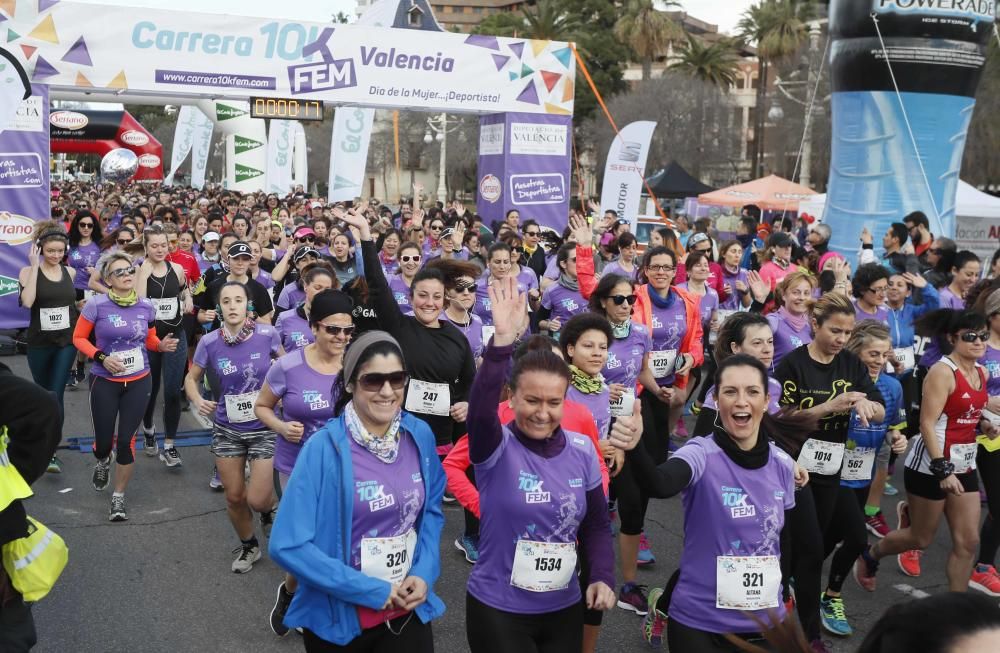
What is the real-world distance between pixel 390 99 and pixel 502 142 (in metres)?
2.07

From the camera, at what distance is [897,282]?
23.8ft

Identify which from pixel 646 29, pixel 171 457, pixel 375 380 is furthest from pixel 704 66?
pixel 375 380

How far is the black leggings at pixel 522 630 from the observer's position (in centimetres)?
330

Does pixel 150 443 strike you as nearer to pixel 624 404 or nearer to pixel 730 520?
pixel 624 404

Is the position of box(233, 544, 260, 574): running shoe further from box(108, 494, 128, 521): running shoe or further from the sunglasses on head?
the sunglasses on head

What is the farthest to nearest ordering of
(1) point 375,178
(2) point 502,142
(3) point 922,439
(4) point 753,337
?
(1) point 375,178, (2) point 502,142, (3) point 922,439, (4) point 753,337

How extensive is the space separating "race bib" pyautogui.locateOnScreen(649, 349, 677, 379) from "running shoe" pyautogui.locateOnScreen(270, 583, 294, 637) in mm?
3221

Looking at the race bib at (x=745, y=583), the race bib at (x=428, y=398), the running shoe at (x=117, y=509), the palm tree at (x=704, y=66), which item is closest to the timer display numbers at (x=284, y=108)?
the running shoe at (x=117, y=509)

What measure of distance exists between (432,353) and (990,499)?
335 centimetres

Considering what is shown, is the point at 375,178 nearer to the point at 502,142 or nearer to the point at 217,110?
the point at 217,110

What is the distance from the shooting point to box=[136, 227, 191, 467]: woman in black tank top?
26.9ft

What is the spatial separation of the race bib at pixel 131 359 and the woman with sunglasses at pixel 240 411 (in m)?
0.94

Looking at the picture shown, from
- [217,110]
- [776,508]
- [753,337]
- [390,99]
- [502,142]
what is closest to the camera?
[776,508]

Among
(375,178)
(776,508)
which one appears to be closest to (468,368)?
(776,508)
